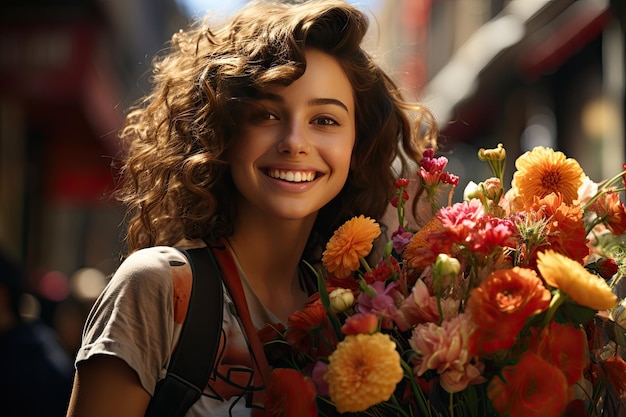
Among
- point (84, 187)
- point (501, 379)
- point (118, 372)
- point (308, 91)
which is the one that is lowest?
point (84, 187)

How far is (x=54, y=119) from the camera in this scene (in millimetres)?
12695

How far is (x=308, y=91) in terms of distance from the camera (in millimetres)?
2416

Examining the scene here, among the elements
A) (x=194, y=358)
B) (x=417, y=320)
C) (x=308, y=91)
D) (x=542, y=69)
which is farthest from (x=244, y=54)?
(x=542, y=69)

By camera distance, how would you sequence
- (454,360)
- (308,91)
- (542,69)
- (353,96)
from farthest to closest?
(542,69)
(353,96)
(308,91)
(454,360)

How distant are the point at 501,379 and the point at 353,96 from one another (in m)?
1.13

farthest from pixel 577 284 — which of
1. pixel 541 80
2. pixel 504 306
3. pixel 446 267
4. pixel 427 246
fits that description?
pixel 541 80

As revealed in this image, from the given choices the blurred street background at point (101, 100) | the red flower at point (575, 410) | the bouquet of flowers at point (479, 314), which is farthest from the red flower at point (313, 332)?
the blurred street background at point (101, 100)

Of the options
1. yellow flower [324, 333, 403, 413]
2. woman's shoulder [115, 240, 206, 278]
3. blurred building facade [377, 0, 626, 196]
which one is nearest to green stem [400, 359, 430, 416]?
yellow flower [324, 333, 403, 413]

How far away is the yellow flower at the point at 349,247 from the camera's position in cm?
199

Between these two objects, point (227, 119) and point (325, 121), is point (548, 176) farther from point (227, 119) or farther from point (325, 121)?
point (227, 119)

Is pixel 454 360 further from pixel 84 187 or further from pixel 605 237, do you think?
pixel 84 187

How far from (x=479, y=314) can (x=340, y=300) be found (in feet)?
1.03

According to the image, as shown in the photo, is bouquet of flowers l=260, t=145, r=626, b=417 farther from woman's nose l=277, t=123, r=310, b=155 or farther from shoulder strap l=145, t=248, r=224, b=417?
woman's nose l=277, t=123, r=310, b=155

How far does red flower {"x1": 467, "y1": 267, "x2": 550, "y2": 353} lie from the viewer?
165cm
